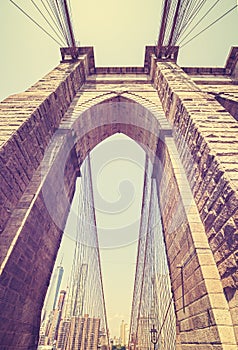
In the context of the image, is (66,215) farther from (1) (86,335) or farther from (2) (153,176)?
(1) (86,335)

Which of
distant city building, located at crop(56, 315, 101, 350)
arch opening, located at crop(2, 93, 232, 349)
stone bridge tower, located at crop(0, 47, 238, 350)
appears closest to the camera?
stone bridge tower, located at crop(0, 47, 238, 350)

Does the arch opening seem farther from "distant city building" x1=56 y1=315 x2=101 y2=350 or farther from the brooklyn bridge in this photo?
"distant city building" x1=56 y1=315 x2=101 y2=350

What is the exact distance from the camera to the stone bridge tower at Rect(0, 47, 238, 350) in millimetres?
2430

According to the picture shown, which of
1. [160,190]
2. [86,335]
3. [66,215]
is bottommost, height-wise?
[66,215]

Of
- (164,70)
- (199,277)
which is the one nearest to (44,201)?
(199,277)

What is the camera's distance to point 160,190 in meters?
5.35

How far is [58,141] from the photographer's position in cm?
455

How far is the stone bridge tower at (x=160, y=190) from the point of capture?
243 cm

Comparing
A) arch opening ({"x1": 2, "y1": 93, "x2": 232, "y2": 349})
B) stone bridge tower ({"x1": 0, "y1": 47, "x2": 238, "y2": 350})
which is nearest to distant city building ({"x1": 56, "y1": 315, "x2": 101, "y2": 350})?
arch opening ({"x1": 2, "y1": 93, "x2": 232, "y2": 349})

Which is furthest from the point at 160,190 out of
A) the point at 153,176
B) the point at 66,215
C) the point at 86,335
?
the point at 86,335

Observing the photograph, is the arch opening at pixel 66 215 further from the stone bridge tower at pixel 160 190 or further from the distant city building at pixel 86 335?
the distant city building at pixel 86 335

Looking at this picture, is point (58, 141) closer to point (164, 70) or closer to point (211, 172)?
point (211, 172)

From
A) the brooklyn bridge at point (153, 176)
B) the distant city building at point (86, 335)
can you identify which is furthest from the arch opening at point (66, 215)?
the distant city building at point (86, 335)

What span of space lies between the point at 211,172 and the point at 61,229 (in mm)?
3717
